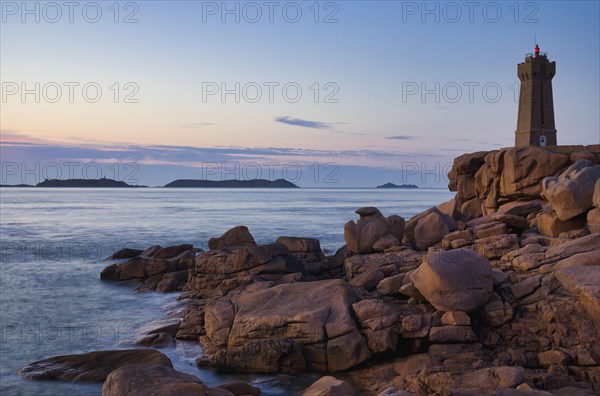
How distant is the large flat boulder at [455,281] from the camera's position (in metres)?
12.5

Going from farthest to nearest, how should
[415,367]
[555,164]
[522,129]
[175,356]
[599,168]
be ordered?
[522,129] < [555,164] < [599,168] < [175,356] < [415,367]

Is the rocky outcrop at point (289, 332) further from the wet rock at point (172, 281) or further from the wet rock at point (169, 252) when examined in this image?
the wet rock at point (169, 252)

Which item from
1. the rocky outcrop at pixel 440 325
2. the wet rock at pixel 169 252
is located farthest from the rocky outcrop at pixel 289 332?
the wet rock at pixel 169 252

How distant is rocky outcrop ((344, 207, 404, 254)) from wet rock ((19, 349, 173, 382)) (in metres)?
9.87

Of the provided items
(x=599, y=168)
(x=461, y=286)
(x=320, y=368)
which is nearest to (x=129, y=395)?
(x=320, y=368)

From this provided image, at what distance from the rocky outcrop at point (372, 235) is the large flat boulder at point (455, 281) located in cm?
700

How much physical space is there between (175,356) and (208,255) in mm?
6727

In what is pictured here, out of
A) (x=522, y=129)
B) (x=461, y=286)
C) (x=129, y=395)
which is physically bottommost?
(x=129, y=395)

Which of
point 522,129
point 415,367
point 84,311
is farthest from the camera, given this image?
point 522,129

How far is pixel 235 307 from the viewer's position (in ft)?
47.1

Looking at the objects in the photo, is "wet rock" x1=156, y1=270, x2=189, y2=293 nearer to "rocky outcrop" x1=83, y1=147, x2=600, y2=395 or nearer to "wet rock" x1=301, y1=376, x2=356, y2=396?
"rocky outcrop" x1=83, y1=147, x2=600, y2=395

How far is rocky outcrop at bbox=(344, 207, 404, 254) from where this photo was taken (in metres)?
20.3

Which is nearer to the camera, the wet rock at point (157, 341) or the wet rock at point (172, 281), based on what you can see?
the wet rock at point (157, 341)

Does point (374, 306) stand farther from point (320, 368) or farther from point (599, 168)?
point (599, 168)
